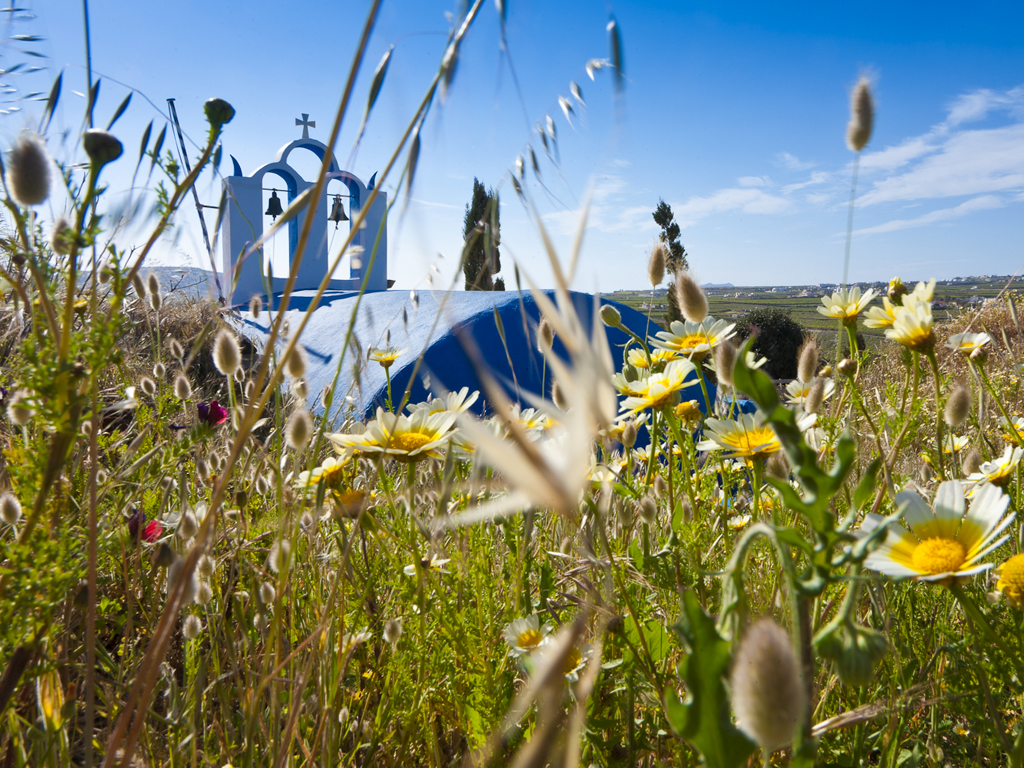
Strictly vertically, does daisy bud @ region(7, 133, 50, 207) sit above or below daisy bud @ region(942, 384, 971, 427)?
above

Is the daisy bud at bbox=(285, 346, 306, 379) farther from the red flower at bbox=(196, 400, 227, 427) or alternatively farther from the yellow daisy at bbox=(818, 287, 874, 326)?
the yellow daisy at bbox=(818, 287, 874, 326)

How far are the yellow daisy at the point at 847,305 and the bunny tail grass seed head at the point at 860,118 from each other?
0.43 meters

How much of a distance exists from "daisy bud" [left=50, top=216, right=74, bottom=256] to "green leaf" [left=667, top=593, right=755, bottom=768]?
0.50m

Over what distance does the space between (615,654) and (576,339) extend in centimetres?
81

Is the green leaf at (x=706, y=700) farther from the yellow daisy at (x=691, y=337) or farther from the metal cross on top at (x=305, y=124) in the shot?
the metal cross on top at (x=305, y=124)

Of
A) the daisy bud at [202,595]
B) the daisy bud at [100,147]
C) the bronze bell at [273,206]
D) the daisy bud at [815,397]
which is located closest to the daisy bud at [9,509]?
the daisy bud at [202,595]

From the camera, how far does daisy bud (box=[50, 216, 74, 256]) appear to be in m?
0.48

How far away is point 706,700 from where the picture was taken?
0.95 feet

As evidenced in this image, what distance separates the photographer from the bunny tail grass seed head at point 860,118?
2.67 ft

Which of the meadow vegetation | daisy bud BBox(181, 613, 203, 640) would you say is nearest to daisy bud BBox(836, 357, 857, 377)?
the meadow vegetation

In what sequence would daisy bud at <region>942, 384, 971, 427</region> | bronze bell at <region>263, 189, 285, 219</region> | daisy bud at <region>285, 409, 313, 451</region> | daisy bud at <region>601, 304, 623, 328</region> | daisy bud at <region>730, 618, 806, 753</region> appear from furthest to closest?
bronze bell at <region>263, 189, 285, 219</region>, daisy bud at <region>601, 304, 623, 328</region>, daisy bud at <region>942, 384, 971, 427</region>, daisy bud at <region>285, 409, 313, 451</region>, daisy bud at <region>730, 618, 806, 753</region>

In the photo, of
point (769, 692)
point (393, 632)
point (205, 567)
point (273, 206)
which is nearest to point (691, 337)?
point (393, 632)

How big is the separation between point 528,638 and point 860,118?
0.82m

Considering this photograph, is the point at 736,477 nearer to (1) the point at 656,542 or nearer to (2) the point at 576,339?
(1) the point at 656,542
